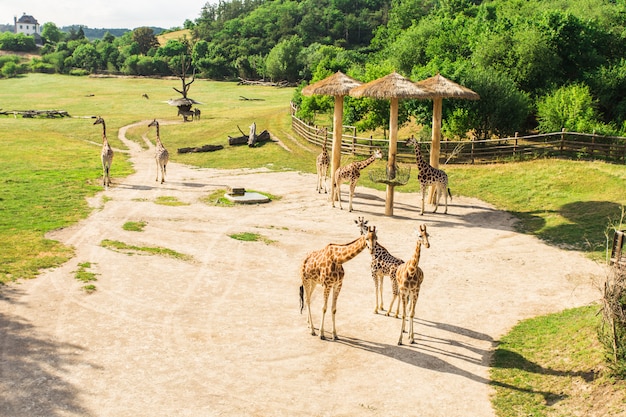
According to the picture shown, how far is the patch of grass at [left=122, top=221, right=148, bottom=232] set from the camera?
991 inches

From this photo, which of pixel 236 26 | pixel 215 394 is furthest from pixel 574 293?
pixel 236 26

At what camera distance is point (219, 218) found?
27.4m

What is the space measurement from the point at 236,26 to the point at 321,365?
130 meters

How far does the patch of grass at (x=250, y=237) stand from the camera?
24.3 meters

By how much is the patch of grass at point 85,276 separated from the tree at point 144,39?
129 m

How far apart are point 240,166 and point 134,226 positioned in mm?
14813

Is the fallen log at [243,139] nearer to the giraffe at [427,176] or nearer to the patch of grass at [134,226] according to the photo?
the giraffe at [427,176]

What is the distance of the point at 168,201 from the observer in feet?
99.0

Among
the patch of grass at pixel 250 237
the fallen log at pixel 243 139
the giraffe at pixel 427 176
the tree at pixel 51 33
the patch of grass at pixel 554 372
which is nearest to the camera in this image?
the patch of grass at pixel 554 372

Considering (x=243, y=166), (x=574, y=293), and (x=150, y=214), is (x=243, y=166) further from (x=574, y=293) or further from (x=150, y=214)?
(x=574, y=293)

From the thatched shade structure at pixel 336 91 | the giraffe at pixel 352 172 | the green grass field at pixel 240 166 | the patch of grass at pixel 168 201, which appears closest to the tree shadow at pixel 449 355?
the green grass field at pixel 240 166

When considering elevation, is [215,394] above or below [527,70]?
below

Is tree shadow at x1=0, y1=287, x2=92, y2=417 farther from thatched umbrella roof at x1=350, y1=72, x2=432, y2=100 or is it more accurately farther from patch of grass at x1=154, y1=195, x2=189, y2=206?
thatched umbrella roof at x1=350, y1=72, x2=432, y2=100

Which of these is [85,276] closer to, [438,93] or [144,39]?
[438,93]
